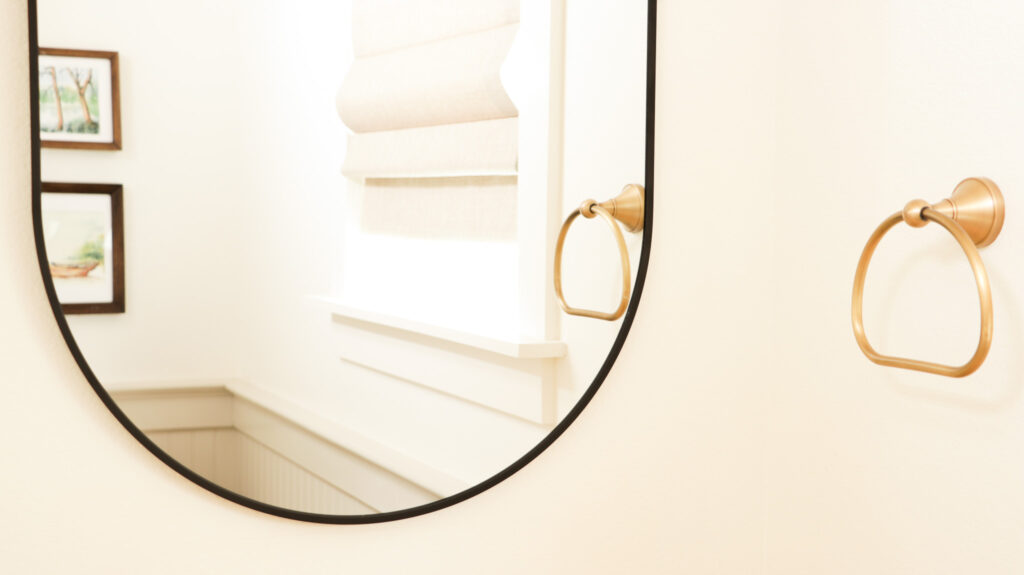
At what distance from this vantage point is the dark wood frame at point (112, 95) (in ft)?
2.56

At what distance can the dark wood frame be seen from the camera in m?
0.78

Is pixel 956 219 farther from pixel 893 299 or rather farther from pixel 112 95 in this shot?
pixel 112 95

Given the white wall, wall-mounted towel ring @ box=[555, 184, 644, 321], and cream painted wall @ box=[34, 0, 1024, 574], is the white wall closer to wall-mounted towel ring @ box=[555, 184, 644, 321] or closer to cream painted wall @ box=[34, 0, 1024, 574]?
cream painted wall @ box=[34, 0, 1024, 574]

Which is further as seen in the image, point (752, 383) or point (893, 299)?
point (752, 383)

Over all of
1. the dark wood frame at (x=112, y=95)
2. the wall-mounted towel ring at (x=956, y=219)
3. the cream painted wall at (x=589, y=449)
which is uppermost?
the dark wood frame at (x=112, y=95)

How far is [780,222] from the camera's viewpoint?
3.67ft

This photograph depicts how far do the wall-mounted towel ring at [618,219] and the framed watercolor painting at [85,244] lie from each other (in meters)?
Answer: 0.44

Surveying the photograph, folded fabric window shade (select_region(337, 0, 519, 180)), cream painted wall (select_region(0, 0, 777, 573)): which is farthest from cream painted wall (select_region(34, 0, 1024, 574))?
folded fabric window shade (select_region(337, 0, 519, 180))

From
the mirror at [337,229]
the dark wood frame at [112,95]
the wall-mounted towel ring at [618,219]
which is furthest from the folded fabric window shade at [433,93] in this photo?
the dark wood frame at [112,95]

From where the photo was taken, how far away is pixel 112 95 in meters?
0.79

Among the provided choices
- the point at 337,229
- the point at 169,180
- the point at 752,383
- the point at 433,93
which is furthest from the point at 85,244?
the point at 752,383

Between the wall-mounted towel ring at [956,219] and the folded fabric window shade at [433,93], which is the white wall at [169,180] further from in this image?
the wall-mounted towel ring at [956,219]

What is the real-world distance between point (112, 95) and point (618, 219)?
535mm

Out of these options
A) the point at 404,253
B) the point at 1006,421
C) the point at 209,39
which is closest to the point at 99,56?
the point at 209,39
